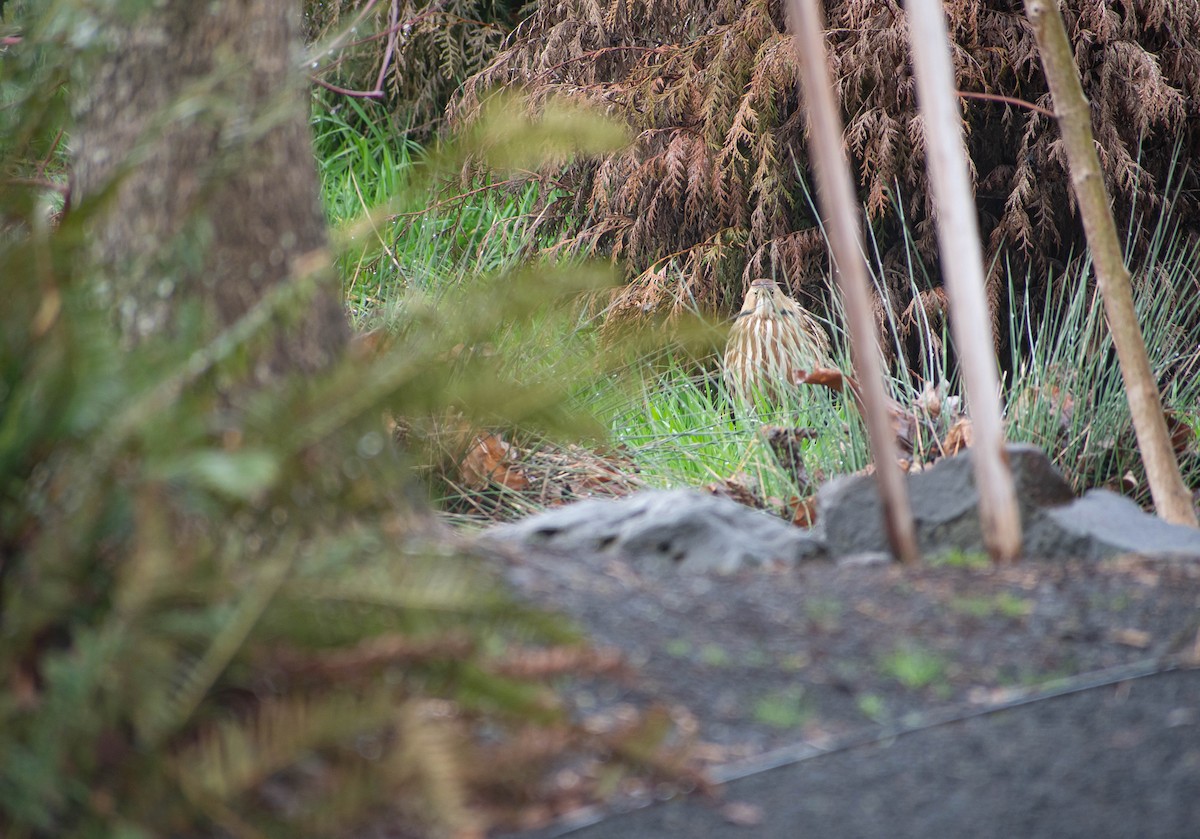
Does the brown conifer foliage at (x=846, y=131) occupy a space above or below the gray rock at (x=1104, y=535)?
above

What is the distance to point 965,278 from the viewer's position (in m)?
2.13

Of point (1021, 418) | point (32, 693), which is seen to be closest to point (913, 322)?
point (1021, 418)

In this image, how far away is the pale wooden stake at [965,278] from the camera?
2084 millimetres

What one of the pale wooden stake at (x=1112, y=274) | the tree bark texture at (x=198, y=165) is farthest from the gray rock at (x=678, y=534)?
the pale wooden stake at (x=1112, y=274)

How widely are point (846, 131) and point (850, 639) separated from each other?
12.9ft

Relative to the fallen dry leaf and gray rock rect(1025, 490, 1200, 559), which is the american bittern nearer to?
gray rock rect(1025, 490, 1200, 559)

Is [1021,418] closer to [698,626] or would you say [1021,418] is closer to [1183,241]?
[698,626]

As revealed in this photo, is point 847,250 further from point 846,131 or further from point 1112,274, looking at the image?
point 846,131

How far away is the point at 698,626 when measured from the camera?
1707mm

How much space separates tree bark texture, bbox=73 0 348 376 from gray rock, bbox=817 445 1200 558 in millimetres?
1200

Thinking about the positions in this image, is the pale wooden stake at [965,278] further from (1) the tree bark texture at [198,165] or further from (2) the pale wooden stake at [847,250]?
(1) the tree bark texture at [198,165]

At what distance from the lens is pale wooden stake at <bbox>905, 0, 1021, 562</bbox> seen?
2.08m

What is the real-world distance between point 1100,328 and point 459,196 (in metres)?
3.01

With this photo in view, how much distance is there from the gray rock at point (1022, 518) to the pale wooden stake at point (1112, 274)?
25cm
